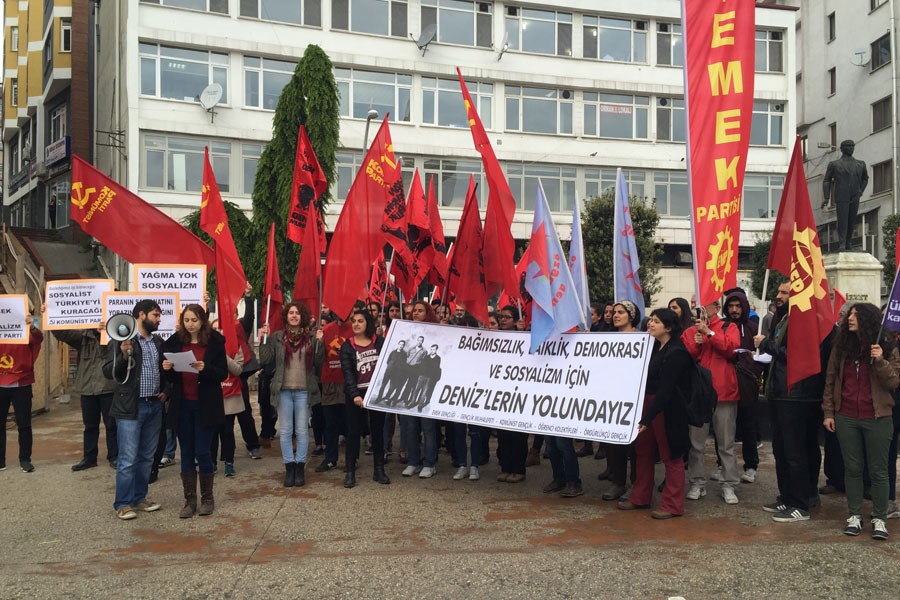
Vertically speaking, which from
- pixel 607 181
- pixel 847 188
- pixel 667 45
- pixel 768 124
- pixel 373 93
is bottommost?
pixel 847 188

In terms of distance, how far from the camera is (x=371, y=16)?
2942cm

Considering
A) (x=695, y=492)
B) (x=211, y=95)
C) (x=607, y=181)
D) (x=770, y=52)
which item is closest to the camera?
(x=695, y=492)

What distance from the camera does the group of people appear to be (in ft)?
19.5

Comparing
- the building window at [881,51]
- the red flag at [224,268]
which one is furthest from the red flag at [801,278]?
the building window at [881,51]

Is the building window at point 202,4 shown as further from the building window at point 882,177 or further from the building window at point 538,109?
the building window at point 882,177

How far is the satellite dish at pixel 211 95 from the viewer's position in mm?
26344

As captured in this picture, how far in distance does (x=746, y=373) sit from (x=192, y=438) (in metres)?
5.38

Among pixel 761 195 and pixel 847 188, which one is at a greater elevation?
pixel 761 195

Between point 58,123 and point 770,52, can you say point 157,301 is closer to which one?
point 770,52

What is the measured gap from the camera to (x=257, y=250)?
1955cm

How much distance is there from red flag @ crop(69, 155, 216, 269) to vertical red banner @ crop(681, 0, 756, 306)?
535 centimetres

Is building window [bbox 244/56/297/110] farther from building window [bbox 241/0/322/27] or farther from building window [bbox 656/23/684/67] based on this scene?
building window [bbox 656/23/684/67]

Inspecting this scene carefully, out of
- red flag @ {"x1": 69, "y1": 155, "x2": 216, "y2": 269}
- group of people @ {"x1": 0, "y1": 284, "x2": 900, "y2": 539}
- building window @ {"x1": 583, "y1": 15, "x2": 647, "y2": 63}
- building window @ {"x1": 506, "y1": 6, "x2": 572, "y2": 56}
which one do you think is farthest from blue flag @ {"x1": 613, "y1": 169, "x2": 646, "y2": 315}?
building window @ {"x1": 583, "y1": 15, "x2": 647, "y2": 63}

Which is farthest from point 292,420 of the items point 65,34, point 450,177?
point 65,34
